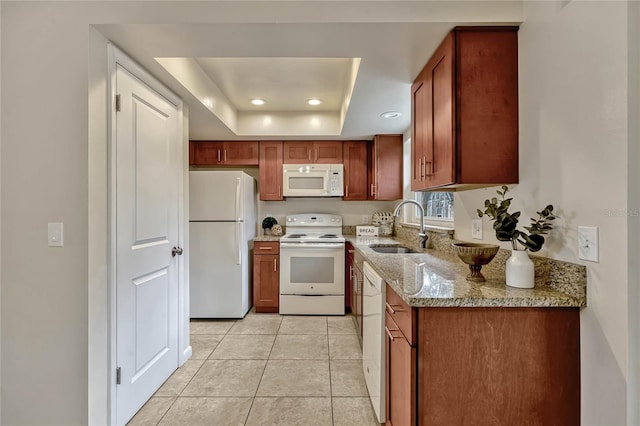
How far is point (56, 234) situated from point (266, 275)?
216 centimetres

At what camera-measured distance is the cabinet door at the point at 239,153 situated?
12.1ft

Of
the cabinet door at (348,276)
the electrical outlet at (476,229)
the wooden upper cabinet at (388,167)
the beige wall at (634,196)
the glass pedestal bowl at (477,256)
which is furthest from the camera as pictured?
the wooden upper cabinet at (388,167)

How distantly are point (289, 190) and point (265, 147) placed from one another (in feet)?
2.00

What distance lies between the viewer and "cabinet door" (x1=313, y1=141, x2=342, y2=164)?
12.1ft

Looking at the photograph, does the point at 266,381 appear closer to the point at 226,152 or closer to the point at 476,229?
the point at 476,229

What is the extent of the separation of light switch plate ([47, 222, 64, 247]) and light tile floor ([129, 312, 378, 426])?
1074 millimetres

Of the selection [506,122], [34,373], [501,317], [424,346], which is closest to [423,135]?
[506,122]

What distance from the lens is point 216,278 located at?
3178 millimetres

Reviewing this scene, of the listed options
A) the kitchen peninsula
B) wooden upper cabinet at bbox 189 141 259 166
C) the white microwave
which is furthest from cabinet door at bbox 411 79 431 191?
wooden upper cabinet at bbox 189 141 259 166

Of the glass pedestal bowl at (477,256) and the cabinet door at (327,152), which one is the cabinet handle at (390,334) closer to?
the glass pedestal bowl at (477,256)

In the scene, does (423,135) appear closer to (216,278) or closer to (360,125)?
(360,125)

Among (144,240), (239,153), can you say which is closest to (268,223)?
(239,153)

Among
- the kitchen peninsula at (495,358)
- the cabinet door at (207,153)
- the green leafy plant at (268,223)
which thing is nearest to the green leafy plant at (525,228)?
the kitchen peninsula at (495,358)

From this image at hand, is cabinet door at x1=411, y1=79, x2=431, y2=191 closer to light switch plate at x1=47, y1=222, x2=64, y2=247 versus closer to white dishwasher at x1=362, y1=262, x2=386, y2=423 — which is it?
white dishwasher at x1=362, y1=262, x2=386, y2=423
